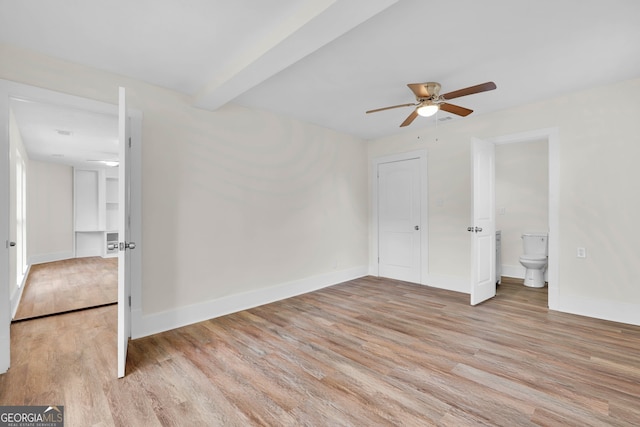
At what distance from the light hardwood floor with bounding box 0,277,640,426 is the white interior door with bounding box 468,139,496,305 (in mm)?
472

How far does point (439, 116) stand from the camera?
4180 mm

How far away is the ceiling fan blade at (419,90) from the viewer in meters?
2.64

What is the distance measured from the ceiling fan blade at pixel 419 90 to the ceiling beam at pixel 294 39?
98 cm

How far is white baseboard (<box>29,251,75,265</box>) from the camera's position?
632cm

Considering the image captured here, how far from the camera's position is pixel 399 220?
17.0 feet

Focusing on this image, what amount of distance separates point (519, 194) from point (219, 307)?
5.31 meters

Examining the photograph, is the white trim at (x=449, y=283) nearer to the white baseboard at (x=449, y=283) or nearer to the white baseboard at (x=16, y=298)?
the white baseboard at (x=449, y=283)

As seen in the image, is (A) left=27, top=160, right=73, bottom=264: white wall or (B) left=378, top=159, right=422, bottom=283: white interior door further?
(A) left=27, top=160, right=73, bottom=264: white wall

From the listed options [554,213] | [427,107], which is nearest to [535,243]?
[554,213]

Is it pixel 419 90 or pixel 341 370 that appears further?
pixel 419 90

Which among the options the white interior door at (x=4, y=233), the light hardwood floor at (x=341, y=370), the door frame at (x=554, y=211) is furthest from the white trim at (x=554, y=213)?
the white interior door at (x=4, y=233)

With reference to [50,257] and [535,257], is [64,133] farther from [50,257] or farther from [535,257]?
[535,257]

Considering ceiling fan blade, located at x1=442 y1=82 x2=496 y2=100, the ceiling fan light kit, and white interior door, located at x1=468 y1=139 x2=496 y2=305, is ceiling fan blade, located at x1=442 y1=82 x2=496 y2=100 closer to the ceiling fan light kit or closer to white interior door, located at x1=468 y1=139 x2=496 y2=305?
the ceiling fan light kit

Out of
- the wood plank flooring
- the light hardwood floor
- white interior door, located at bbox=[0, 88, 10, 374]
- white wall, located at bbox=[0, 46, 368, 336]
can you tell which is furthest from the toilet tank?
white interior door, located at bbox=[0, 88, 10, 374]
